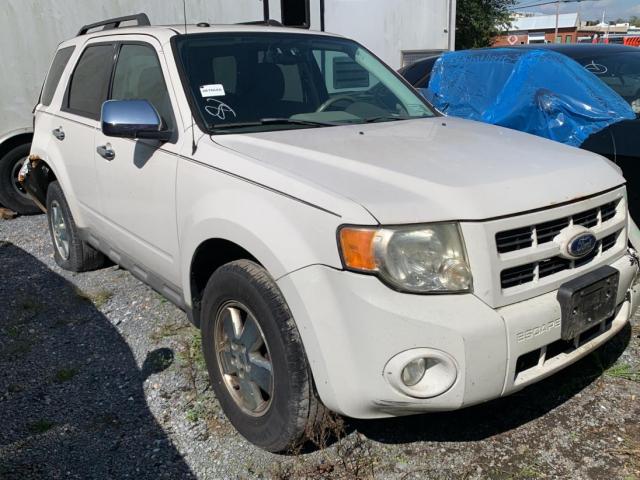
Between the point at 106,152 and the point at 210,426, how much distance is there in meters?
1.80

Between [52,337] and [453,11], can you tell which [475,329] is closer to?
[52,337]

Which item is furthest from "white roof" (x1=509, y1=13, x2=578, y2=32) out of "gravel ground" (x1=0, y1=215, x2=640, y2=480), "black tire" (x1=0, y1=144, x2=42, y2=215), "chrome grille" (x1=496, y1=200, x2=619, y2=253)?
"chrome grille" (x1=496, y1=200, x2=619, y2=253)

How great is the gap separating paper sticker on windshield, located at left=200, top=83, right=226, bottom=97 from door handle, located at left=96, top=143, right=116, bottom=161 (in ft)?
2.70

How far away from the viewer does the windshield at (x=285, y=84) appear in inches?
127

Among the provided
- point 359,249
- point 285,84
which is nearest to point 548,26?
point 285,84

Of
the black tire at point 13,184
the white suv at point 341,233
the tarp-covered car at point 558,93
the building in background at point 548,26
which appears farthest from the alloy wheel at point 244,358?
the building in background at point 548,26

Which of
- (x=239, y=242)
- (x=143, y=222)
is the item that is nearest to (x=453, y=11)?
(x=143, y=222)

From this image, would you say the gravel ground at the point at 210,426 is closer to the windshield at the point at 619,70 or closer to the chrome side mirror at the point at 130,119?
the chrome side mirror at the point at 130,119

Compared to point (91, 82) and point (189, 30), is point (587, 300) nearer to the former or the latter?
point (189, 30)

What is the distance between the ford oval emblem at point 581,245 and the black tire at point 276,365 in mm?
1134

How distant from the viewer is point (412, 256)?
7.34 feet

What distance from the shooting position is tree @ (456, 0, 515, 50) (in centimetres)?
3044

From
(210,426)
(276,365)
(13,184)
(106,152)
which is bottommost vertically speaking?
(210,426)

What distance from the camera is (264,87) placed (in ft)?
11.3
